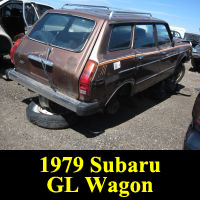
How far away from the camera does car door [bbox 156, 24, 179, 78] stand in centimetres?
522

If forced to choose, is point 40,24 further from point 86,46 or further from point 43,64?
point 86,46

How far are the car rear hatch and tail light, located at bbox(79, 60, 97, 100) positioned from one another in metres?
0.06

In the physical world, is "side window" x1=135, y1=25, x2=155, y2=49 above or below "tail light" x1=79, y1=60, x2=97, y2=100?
above

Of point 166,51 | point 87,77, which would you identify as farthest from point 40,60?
point 166,51

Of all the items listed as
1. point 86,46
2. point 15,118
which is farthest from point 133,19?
point 15,118

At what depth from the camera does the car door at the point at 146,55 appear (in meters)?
4.29

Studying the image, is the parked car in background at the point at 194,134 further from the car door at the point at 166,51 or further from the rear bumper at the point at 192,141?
the car door at the point at 166,51

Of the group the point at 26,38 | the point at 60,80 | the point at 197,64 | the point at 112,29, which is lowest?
the point at 197,64

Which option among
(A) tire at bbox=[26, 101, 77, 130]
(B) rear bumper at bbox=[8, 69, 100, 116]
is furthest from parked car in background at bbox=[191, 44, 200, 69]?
(B) rear bumper at bbox=[8, 69, 100, 116]

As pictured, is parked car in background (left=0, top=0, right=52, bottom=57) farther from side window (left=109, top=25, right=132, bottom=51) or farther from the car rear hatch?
side window (left=109, top=25, right=132, bottom=51)

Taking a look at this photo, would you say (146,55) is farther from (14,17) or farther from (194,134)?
(14,17)

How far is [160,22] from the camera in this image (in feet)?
17.4

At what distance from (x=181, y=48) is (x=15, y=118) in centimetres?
438

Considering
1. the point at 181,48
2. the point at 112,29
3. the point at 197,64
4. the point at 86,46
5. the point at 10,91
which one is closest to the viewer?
the point at 86,46
